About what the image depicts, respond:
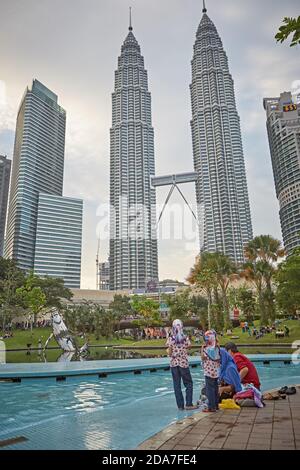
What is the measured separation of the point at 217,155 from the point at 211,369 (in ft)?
430

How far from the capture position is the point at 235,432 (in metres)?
4.56

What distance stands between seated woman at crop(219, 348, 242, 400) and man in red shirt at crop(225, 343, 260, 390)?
23cm

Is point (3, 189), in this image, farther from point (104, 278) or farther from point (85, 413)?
point (85, 413)

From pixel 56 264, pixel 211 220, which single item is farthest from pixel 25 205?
pixel 211 220

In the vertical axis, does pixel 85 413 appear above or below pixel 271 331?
below

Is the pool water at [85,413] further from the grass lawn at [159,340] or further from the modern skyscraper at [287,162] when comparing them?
the modern skyscraper at [287,162]

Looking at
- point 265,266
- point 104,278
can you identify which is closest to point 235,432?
point 265,266

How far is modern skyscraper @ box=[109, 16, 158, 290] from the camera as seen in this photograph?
5231 inches

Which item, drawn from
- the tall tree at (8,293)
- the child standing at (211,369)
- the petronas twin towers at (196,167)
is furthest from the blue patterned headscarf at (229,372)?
the petronas twin towers at (196,167)

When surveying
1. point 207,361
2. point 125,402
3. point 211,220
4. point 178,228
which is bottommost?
point 125,402

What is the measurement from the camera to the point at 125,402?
8.90 meters
